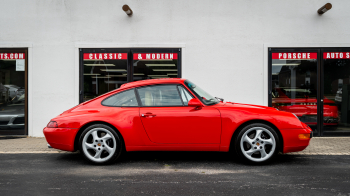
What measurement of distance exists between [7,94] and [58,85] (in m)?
1.48

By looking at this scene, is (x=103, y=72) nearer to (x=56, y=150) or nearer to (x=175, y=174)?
(x=56, y=150)

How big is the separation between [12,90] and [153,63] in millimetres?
4035

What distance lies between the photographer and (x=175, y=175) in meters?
3.83

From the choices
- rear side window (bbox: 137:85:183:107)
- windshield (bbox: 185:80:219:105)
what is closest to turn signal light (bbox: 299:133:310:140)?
windshield (bbox: 185:80:219:105)

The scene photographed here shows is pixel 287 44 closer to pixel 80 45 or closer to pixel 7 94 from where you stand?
pixel 80 45

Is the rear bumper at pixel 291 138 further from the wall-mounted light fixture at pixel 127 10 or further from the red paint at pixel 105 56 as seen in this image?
the wall-mounted light fixture at pixel 127 10

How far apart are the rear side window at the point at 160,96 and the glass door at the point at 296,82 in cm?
398

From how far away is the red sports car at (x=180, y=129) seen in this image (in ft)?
13.8

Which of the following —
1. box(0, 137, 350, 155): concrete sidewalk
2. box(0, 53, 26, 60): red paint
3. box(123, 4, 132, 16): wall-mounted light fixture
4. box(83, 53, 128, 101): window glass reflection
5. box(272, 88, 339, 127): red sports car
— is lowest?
box(0, 137, 350, 155): concrete sidewalk

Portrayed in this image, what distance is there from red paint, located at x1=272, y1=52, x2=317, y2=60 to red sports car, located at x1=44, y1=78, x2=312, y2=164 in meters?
3.58

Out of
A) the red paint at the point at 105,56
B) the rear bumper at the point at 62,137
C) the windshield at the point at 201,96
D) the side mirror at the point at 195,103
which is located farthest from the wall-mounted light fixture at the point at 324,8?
the rear bumper at the point at 62,137

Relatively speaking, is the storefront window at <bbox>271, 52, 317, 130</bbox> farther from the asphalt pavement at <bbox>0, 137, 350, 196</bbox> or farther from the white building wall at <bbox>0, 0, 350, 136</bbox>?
the asphalt pavement at <bbox>0, 137, 350, 196</bbox>

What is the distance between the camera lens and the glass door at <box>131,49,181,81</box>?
757cm

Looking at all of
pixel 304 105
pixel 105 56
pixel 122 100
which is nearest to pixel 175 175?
pixel 122 100
